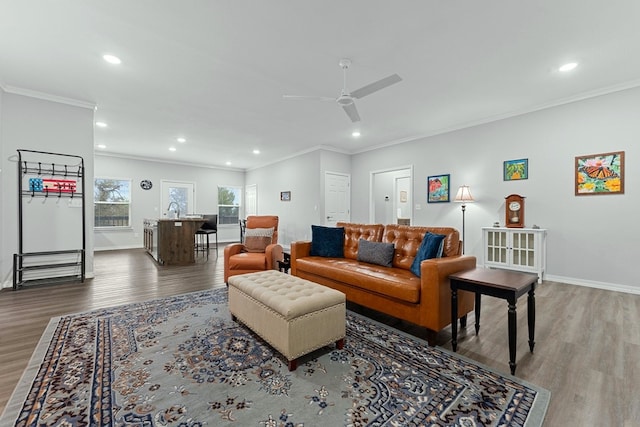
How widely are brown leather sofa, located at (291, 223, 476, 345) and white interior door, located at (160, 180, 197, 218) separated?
6.77m

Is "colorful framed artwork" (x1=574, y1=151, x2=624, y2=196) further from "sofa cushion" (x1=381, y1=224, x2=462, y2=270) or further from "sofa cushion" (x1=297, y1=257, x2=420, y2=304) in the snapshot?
"sofa cushion" (x1=297, y1=257, x2=420, y2=304)

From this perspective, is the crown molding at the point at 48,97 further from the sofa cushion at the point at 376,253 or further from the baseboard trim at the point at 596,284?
the baseboard trim at the point at 596,284

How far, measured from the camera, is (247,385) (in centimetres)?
171

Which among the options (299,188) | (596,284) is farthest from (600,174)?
(299,188)

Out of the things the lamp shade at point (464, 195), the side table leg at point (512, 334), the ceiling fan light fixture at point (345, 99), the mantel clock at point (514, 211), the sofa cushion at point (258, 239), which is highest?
the ceiling fan light fixture at point (345, 99)

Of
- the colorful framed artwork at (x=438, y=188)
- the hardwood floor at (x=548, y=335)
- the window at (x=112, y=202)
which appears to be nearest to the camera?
the hardwood floor at (x=548, y=335)

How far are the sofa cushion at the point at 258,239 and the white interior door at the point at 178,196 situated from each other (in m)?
5.53

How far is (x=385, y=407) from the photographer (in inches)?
60.1

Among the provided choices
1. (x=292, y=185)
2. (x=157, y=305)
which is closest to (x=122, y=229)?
(x=292, y=185)

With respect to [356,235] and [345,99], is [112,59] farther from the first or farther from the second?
[356,235]

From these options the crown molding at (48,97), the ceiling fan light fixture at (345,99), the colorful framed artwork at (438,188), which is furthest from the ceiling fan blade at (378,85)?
the crown molding at (48,97)

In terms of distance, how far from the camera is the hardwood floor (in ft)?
5.29

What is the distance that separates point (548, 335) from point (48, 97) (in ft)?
22.3

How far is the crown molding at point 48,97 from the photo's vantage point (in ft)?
12.5
